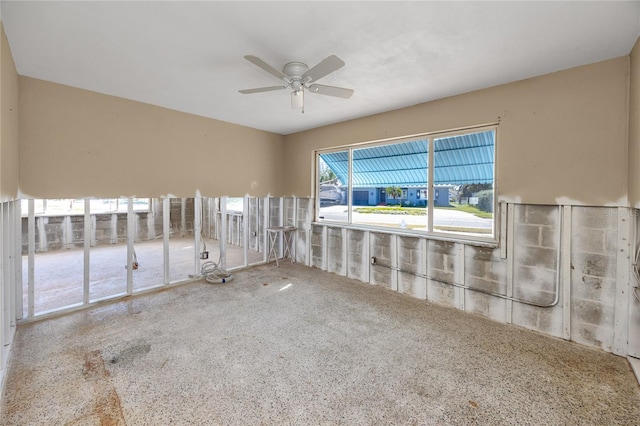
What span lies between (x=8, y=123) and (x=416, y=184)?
449 cm

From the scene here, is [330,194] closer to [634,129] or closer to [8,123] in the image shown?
[634,129]

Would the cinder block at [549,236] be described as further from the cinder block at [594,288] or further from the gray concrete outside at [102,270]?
the gray concrete outside at [102,270]

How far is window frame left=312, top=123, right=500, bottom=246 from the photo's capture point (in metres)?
3.24

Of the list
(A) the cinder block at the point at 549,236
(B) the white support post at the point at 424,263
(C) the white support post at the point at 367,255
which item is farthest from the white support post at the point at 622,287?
(C) the white support post at the point at 367,255

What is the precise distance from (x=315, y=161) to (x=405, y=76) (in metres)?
2.70

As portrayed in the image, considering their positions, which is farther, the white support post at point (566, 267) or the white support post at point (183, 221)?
the white support post at point (183, 221)

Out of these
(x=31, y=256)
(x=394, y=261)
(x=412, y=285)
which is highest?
(x=31, y=256)

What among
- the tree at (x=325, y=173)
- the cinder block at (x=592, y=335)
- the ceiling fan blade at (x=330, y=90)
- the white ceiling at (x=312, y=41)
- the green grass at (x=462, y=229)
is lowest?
the cinder block at (x=592, y=335)

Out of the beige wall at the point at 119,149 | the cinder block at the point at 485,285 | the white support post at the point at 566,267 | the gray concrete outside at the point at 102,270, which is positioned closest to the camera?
the white support post at the point at 566,267

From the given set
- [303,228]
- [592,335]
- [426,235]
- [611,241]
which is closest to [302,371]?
[426,235]

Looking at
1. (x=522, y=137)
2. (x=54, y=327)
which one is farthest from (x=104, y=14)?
(x=522, y=137)

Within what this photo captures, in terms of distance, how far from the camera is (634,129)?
7.36 feet

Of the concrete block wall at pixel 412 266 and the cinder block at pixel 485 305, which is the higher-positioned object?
the concrete block wall at pixel 412 266

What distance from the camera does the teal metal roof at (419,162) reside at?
11.1 feet
